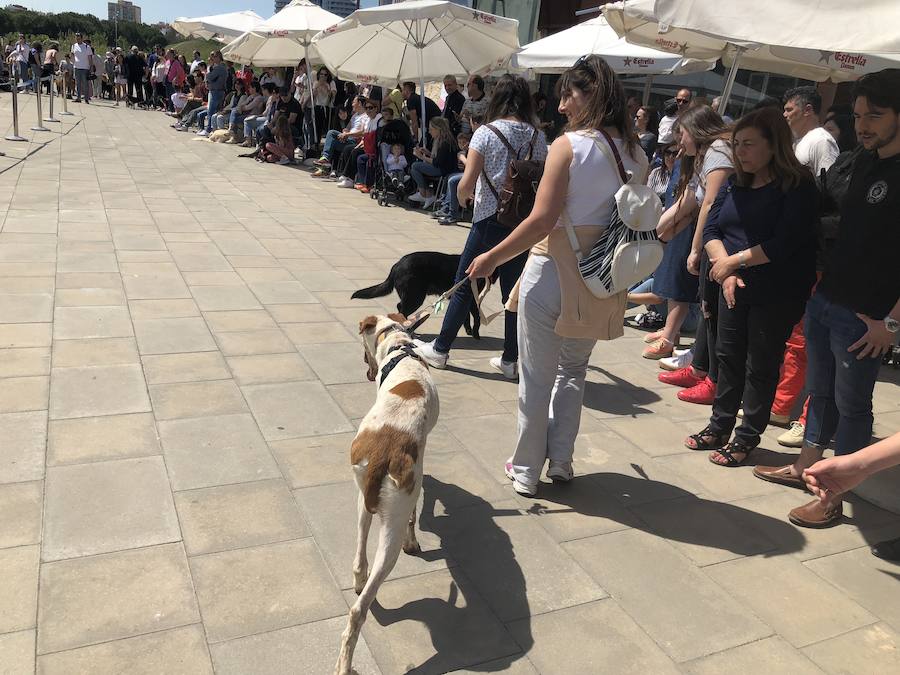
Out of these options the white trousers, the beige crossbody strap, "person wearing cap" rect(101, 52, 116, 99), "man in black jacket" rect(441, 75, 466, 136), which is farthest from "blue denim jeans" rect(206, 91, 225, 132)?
the beige crossbody strap

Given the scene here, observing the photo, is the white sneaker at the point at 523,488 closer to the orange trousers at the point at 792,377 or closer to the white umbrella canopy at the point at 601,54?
the orange trousers at the point at 792,377

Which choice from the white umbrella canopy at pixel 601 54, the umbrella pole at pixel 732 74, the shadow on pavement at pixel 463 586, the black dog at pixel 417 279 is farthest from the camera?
the white umbrella canopy at pixel 601 54

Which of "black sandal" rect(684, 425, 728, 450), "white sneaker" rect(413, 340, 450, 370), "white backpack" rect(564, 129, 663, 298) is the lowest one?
"black sandal" rect(684, 425, 728, 450)

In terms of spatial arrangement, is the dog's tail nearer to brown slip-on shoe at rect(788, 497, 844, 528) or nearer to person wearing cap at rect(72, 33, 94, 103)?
brown slip-on shoe at rect(788, 497, 844, 528)

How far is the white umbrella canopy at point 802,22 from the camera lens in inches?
114

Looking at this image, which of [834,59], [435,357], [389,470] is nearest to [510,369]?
[435,357]

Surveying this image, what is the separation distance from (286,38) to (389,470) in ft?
45.3

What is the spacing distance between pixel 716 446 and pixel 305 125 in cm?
1323

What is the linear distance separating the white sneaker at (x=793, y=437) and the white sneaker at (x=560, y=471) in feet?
5.32

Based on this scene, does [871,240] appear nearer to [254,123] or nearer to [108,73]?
[254,123]

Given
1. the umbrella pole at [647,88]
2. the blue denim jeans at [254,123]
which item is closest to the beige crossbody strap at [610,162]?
the umbrella pole at [647,88]

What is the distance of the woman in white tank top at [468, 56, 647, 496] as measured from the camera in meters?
2.91

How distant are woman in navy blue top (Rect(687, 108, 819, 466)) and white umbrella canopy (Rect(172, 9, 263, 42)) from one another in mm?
17012

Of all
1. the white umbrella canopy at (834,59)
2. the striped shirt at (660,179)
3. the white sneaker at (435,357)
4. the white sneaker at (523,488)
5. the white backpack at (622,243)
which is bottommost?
the white sneaker at (523,488)
